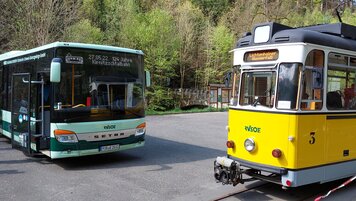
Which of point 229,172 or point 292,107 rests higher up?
point 292,107

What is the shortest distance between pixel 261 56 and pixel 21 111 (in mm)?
6714

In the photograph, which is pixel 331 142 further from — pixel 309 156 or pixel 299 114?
pixel 299 114

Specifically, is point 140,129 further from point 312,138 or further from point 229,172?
point 312,138

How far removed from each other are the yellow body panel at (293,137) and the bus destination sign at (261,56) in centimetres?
96

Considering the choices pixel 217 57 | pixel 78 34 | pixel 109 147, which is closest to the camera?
pixel 109 147

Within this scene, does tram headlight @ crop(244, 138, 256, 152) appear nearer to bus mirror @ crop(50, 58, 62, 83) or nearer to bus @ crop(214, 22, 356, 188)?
bus @ crop(214, 22, 356, 188)

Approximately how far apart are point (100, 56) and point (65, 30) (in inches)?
574

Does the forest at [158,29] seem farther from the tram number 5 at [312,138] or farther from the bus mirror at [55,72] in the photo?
the tram number 5 at [312,138]

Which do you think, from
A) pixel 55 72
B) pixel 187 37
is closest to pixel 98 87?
pixel 55 72

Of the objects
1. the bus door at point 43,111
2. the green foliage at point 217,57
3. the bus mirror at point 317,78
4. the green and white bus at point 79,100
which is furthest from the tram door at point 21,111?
the green foliage at point 217,57

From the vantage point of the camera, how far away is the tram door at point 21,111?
9672mm

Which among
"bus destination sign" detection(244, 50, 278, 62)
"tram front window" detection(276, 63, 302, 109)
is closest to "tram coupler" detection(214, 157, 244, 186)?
"tram front window" detection(276, 63, 302, 109)

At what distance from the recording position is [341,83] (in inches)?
281

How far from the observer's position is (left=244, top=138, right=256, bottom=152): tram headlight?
6.72m
